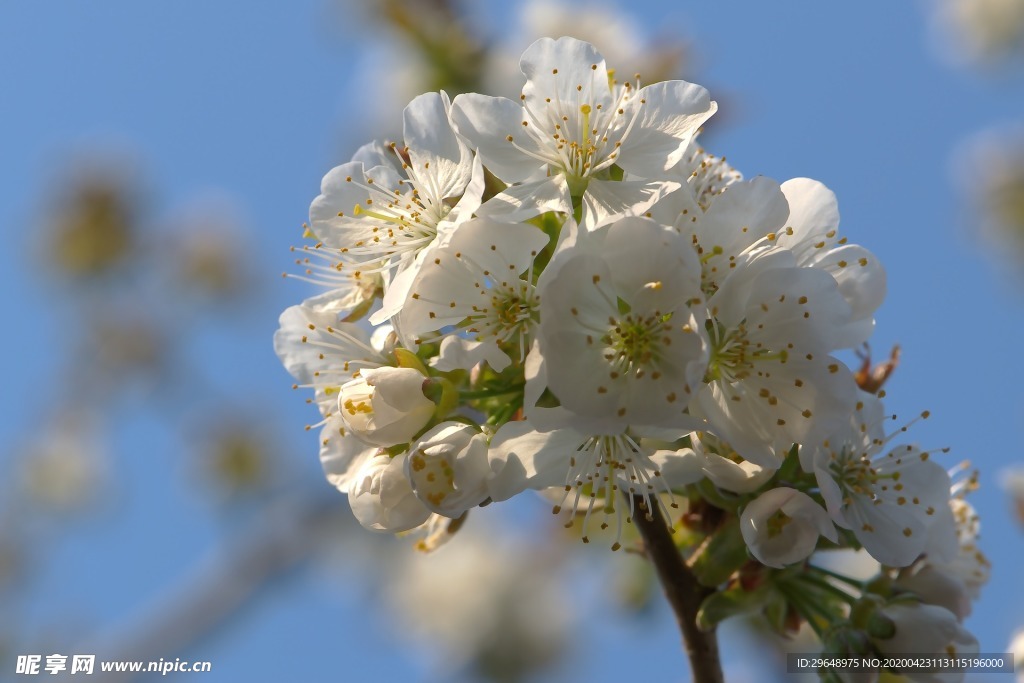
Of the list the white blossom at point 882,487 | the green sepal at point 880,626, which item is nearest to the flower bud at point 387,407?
the white blossom at point 882,487

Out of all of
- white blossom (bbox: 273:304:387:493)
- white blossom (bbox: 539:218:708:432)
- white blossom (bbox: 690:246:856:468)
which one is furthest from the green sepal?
white blossom (bbox: 273:304:387:493)

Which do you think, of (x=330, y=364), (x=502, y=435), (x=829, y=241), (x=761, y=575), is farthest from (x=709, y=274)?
(x=330, y=364)

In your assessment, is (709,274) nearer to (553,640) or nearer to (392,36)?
(392,36)

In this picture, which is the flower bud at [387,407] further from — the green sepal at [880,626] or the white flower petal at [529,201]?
the green sepal at [880,626]

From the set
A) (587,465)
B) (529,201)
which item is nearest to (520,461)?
(587,465)

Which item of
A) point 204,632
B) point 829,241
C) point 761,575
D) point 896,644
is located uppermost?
point 204,632

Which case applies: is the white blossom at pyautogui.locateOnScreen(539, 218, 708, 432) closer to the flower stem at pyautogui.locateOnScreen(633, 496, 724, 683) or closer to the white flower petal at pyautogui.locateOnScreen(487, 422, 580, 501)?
the white flower petal at pyautogui.locateOnScreen(487, 422, 580, 501)
